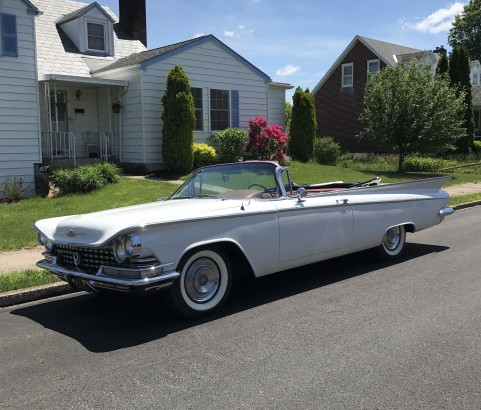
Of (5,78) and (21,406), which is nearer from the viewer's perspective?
(21,406)

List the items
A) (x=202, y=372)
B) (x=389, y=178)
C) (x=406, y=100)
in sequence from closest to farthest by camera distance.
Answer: (x=202, y=372) → (x=389, y=178) → (x=406, y=100)

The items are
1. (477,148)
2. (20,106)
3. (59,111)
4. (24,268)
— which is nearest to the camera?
(24,268)

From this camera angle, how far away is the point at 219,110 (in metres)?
19.0

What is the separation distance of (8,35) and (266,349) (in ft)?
46.3

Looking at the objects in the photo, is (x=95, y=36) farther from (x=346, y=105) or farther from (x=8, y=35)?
(x=346, y=105)

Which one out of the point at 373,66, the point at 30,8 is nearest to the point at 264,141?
the point at 30,8

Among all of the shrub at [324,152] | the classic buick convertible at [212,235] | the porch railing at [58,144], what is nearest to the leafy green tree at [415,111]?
the shrub at [324,152]

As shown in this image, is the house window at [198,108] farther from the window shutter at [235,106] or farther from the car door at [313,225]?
the car door at [313,225]

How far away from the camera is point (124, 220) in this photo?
454 centimetres

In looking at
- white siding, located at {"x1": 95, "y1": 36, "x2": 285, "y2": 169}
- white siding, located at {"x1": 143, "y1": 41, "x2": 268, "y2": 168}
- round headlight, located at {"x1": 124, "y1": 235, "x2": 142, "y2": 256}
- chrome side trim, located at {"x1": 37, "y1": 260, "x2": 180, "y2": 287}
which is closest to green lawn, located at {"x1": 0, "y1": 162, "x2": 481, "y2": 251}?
white siding, located at {"x1": 95, "y1": 36, "x2": 285, "y2": 169}

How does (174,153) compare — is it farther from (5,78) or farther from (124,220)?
(124,220)

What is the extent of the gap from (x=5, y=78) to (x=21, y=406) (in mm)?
13678

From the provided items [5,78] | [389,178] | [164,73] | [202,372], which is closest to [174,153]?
[164,73]

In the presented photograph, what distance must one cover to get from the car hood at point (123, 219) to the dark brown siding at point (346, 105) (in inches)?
1146
